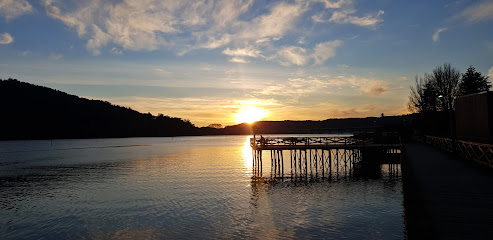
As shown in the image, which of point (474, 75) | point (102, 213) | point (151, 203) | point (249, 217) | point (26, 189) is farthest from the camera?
point (474, 75)

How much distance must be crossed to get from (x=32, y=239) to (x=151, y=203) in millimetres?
9793

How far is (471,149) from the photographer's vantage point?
24750mm

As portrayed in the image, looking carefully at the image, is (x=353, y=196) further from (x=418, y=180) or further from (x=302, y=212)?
(x=418, y=180)

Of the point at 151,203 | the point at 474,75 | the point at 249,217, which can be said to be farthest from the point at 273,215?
the point at 474,75

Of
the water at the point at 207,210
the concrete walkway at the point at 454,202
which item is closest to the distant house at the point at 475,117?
the water at the point at 207,210

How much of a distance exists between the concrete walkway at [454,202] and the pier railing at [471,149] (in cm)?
110

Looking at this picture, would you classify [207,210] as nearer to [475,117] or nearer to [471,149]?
[471,149]

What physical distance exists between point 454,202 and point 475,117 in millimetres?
22675

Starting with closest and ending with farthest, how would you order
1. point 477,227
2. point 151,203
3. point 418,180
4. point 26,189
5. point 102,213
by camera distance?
point 477,227, point 418,180, point 102,213, point 151,203, point 26,189

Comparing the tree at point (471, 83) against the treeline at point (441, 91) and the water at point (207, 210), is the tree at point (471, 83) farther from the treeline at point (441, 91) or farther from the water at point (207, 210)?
the water at point (207, 210)

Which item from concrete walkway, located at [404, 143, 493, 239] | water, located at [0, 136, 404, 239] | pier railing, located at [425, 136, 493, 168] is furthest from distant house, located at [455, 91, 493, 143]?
concrete walkway, located at [404, 143, 493, 239]

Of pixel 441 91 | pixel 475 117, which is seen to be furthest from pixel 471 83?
pixel 475 117

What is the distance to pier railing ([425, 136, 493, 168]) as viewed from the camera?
19.2 metres

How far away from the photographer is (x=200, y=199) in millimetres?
27375
